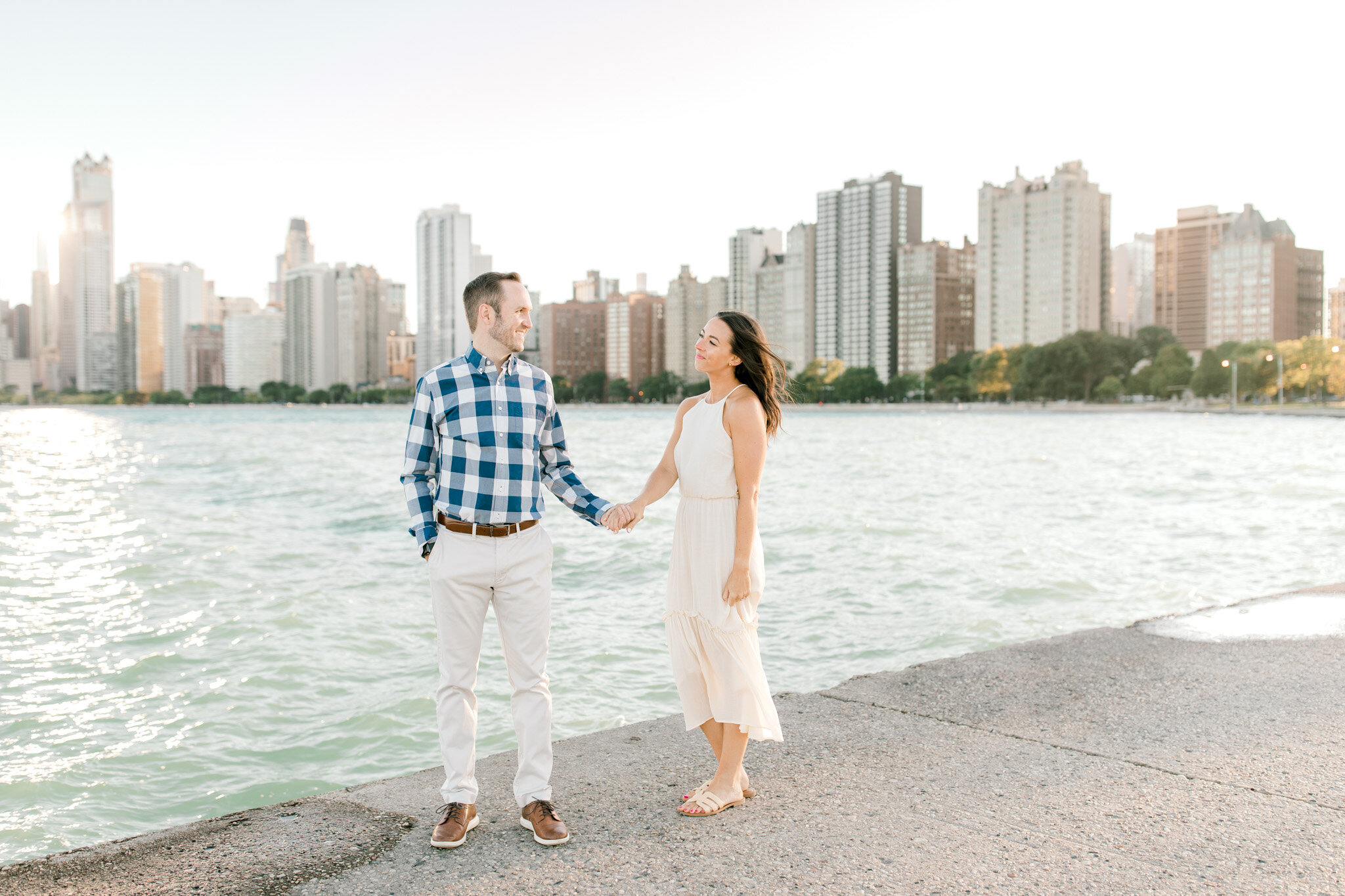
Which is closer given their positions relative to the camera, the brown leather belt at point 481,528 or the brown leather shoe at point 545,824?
the brown leather shoe at point 545,824

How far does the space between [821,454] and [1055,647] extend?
137 feet

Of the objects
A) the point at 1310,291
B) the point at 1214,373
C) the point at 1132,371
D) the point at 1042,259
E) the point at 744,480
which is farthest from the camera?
the point at 1310,291

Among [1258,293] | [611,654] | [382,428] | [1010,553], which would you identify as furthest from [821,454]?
[1258,293]

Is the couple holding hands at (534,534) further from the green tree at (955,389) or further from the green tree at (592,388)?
the green tree at (592,388)

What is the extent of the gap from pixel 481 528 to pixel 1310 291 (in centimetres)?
20782

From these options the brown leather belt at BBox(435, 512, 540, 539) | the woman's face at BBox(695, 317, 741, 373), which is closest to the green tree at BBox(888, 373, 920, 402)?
the woman's face at BBox(695, 317, 741, 373)

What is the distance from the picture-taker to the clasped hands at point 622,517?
12.5 ft

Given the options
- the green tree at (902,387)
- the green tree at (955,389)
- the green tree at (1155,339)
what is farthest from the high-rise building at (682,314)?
the green tree at (1155,339)

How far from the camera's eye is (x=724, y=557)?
12.1 feet

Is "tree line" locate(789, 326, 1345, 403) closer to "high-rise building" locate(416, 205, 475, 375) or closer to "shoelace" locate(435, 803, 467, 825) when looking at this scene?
"high-rise building" locate(416, 205, 475, 375)

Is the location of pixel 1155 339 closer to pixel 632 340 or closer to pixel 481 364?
pixel 632 340

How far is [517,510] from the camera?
3.43 meters

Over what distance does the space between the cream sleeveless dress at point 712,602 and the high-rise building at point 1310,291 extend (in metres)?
203

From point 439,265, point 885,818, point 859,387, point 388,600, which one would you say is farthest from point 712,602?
point 439,265
